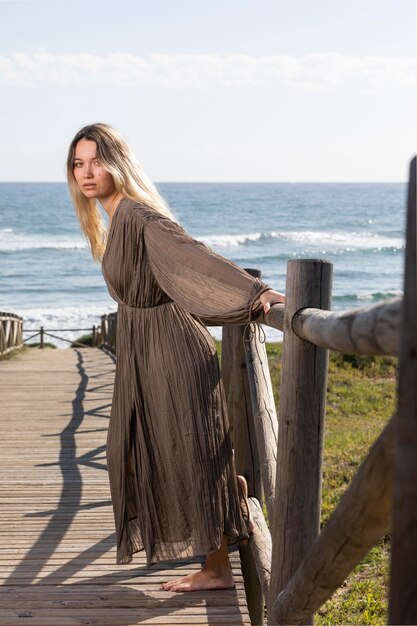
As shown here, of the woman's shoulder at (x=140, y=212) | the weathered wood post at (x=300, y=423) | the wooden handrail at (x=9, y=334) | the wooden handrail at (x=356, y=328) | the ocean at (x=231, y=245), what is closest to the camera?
the wooden handrail at (x=356, y=328)

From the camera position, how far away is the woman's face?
129 inches

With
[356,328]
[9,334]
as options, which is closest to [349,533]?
[356,328]

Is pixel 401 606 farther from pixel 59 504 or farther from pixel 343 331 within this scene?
pixel 59 504

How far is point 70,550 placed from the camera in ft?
12.8

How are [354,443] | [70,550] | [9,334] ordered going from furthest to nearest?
[9,334], [354,443], [70,550]

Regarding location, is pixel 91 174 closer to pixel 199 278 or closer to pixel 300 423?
pixel 199 278

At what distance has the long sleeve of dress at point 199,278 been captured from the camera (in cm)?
271

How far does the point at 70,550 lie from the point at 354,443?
5.27 m

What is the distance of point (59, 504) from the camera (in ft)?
15.6

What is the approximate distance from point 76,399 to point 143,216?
603 centimetres

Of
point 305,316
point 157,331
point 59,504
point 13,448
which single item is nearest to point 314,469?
point 305,316

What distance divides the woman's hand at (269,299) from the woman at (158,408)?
1.50ft

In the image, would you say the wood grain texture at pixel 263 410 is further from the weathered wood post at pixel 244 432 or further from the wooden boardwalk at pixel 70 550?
the wooden boardwalk at pixel 70 550

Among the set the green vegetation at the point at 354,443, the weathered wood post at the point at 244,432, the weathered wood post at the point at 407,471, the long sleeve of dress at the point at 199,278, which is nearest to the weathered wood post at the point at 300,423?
the long sleeve of dress at the point at 199,278
